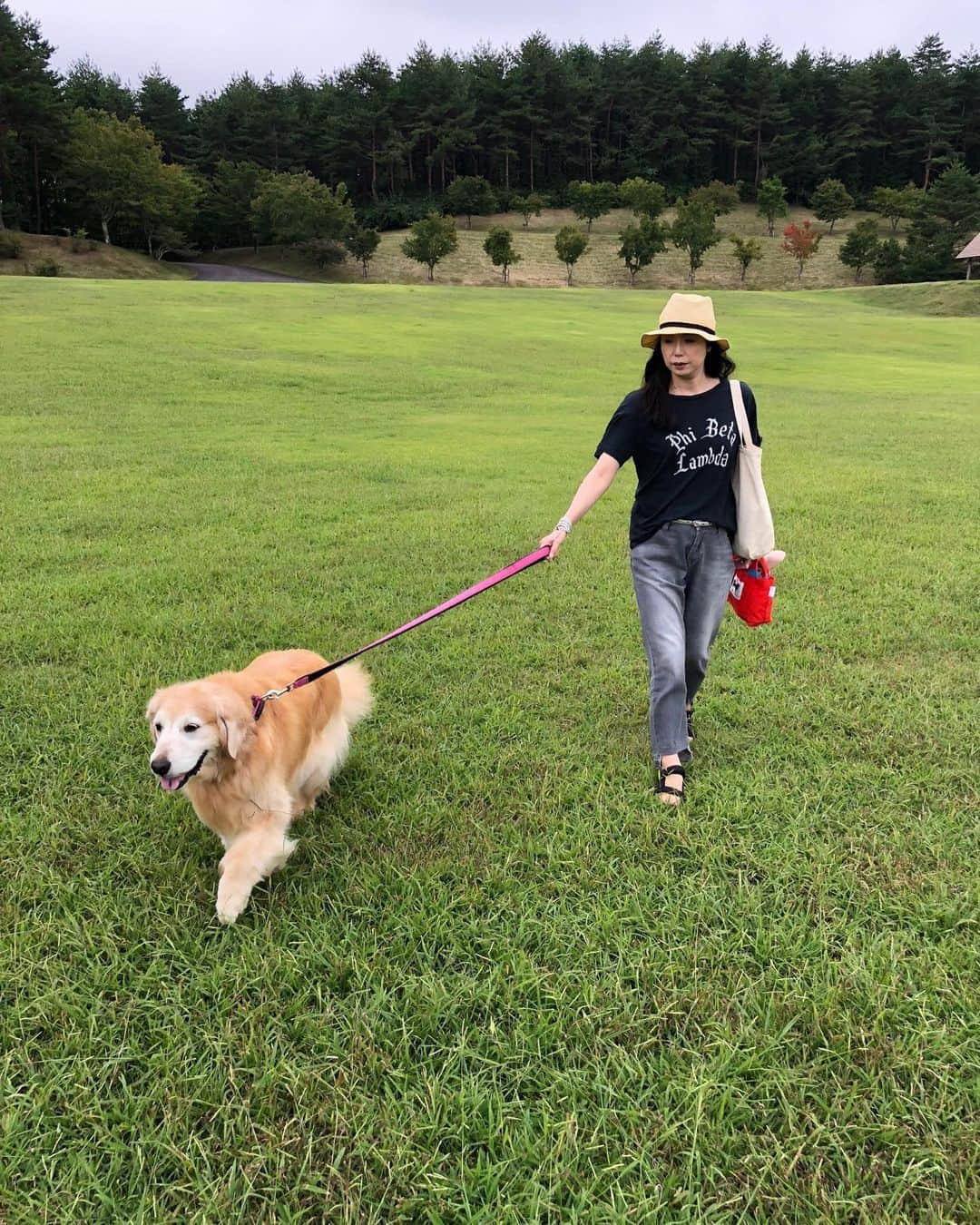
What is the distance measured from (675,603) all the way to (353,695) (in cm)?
143

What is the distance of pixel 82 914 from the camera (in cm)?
227

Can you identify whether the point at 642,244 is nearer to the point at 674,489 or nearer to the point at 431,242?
the point at 431,242

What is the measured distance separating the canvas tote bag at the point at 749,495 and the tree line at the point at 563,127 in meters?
62.0

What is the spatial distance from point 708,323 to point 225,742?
233cm

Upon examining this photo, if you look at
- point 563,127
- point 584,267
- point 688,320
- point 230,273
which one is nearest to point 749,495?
point 688,320

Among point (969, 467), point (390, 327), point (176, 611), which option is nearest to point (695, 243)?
point (390, 327)

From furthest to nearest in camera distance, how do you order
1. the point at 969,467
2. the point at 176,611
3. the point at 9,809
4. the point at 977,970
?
the point at 969,467
the point at 176,611
the point at 9,809
the point at 977,970

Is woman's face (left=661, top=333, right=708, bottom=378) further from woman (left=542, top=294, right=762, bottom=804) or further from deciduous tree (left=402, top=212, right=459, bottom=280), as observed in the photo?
deciduous tree (left=402, top=212, right=459, bottom=280)

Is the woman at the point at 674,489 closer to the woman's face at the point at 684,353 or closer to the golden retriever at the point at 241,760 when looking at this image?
the woman's face at the point at 684,353

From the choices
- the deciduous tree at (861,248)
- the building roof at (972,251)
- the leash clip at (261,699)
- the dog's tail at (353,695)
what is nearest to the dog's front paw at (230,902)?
the leash clip at (261,699)

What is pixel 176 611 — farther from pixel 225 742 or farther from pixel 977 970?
pixel 977 970

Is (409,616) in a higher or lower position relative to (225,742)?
lower

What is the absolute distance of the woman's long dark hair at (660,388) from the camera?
295 cm

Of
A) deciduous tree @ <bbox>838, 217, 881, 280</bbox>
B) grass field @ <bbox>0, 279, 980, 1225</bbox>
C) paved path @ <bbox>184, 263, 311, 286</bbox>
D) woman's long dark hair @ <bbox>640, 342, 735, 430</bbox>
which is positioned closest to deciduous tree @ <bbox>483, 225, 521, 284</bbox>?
paved path @ <bbox>184, 263, 311, 286</bbox>
